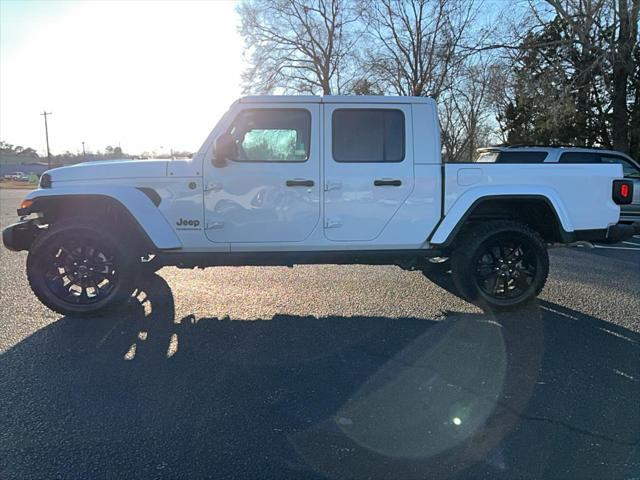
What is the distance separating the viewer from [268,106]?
4.71 m

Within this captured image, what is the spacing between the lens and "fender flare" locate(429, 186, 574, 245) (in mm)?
4711

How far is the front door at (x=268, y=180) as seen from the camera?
4609mm

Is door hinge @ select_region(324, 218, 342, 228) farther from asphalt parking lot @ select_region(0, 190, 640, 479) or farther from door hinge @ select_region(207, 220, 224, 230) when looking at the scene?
door hinge @ select_region(207, 220, 224, 230)

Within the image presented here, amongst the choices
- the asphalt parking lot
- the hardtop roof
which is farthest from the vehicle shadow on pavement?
the hardtop roof

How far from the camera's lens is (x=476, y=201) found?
15.5 feet

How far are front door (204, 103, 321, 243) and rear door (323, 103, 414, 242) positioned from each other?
16 cm

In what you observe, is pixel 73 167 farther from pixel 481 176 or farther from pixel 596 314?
pixel 596 314

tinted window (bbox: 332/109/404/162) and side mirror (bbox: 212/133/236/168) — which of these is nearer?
side mirror (bbox: 212/133/236/168)

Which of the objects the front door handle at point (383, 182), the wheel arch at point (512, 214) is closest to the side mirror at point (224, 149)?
the front door handle at point (383, 182)

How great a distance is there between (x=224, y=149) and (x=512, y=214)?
3208mm

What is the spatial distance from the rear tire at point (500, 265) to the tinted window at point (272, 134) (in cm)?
195

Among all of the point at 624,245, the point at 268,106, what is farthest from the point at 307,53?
the point at 268,106

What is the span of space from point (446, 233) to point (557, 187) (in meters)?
1.25

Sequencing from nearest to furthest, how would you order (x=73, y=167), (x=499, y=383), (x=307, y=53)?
(x=499, y=383), (x=73, y=167), (x=307, y=53)
